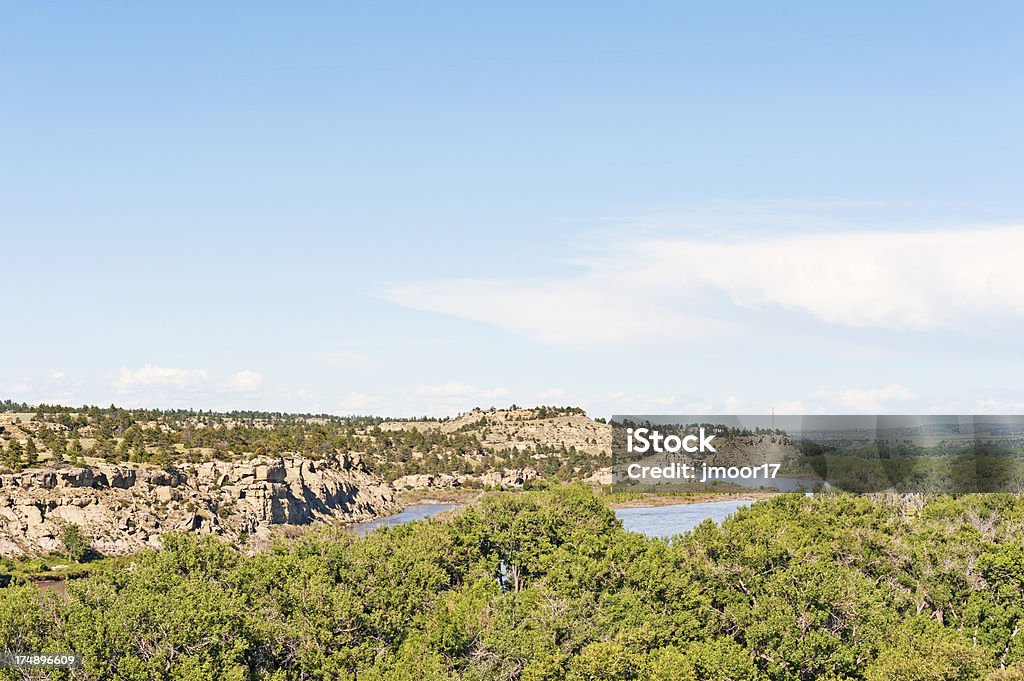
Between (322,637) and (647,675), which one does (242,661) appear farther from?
(647,675)

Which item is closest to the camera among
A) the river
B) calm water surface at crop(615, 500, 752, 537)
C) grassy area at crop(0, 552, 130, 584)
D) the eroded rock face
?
grassy area at crop(0, 552, 130, 584)

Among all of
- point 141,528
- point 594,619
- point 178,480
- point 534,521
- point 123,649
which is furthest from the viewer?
point 178,480

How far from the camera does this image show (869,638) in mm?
58406

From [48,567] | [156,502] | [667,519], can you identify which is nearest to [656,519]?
[667,519]

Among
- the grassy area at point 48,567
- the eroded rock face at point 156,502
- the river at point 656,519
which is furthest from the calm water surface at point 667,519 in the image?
the grassy area at point 48,567

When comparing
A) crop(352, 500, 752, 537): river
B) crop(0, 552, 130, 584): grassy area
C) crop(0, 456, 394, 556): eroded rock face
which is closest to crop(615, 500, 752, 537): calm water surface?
crop(352, 500, 752, 537): river

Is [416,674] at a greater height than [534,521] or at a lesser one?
lesser

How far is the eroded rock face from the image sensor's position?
420 feet

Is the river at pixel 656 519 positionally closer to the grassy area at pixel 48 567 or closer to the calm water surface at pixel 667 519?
the calm water surface at pixel 667 519

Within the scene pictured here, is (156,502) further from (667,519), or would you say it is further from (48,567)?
(667,519)

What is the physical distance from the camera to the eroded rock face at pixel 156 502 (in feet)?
420

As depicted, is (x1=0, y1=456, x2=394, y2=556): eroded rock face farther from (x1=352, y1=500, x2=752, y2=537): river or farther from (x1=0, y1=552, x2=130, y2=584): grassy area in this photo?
(x1=352, y1=500, x2=752, y2=537): river

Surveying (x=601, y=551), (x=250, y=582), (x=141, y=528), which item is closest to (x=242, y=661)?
(x=250, y=582)

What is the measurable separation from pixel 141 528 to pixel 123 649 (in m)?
90.1
